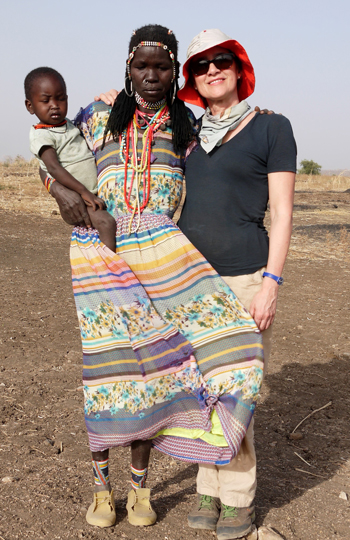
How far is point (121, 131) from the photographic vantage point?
97.3 inches

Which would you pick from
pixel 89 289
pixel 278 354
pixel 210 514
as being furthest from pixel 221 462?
pixel 278 354

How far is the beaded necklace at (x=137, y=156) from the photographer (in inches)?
96.0

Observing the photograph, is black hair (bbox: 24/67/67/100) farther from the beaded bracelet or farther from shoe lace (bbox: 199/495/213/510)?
shoe lace (bbox: 199/495/213/510)

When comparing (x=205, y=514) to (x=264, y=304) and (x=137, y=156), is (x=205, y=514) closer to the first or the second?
(x=264, y=304)

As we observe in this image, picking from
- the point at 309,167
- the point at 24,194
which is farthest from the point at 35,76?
the point at 309,167

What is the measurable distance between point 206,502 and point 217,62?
2.01m

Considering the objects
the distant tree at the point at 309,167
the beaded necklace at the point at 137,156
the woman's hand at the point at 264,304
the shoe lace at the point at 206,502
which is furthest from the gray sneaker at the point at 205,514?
the distant tree at the point at 309,167

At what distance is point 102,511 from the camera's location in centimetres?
252

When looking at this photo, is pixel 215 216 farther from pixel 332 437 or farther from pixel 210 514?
pixel 332 437

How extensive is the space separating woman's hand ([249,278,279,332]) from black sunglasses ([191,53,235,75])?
94 cm

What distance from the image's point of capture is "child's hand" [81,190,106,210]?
7.93ft

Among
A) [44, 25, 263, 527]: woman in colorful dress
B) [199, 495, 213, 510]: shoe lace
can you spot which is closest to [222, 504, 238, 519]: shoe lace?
[199, 495, 213, 510]: shoe lace

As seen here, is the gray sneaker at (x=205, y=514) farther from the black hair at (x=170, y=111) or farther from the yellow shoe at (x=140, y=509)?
the black hair at (x=170, y=111)

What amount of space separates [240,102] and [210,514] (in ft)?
6.23
